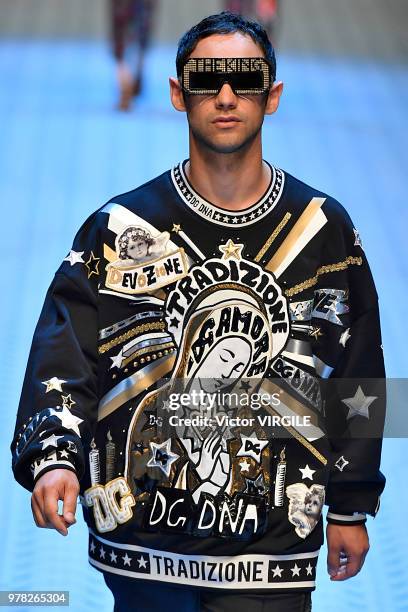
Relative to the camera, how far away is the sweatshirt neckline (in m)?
2.98

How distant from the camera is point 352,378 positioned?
3.04 metres

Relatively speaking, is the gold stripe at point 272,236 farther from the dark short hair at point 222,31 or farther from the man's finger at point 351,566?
the man's finger at point 351,566

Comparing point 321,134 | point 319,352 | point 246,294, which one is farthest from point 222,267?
point 321,134

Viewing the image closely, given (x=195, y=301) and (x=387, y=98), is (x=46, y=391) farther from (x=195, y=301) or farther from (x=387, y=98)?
(x=387, y=98)

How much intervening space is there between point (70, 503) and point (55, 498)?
26mm

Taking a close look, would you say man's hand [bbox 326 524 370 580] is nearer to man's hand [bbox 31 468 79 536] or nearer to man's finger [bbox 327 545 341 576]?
man's finger [bbox 327 545 341 576]

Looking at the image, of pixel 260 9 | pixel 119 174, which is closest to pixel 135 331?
pixel 119 174

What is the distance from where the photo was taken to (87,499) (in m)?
2.98

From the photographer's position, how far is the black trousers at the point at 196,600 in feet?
9.65

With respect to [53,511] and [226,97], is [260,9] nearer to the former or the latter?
[226,97]

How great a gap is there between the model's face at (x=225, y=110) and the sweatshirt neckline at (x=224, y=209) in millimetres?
93

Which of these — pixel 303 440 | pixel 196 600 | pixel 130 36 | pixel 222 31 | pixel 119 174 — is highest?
pixel 130 36

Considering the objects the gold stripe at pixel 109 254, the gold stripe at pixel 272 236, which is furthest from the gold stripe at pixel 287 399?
the gold stripe at pixel 109 254

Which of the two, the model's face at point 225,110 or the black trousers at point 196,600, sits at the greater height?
the model's face at point 225,110
